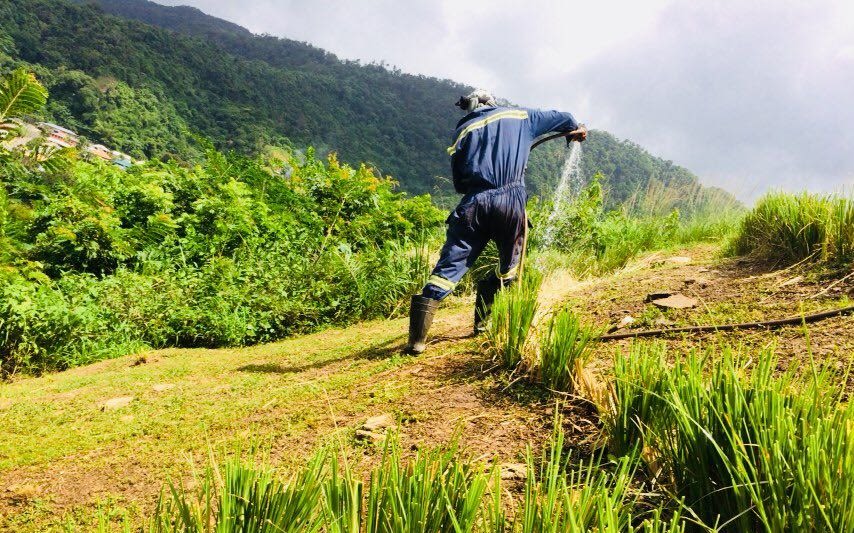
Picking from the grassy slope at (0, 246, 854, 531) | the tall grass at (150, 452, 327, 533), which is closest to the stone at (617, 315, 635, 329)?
the grassy slope at (0, 246, 854, 531)

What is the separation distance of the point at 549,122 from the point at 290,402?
2808mm

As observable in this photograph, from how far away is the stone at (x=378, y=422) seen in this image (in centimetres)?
234

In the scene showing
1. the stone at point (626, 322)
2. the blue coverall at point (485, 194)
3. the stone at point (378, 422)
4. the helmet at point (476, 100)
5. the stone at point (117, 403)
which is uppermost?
the helmet at point (476, 100)

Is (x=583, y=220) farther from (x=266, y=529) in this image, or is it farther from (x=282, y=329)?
(x=266, y=529)

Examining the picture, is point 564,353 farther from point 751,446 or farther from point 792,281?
point 792,281

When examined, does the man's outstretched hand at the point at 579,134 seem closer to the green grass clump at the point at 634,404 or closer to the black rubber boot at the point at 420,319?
the black rubber boot at the point at 420,319

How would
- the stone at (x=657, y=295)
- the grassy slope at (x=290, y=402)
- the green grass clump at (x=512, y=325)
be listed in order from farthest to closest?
the stone at (x=657, y=295) → the green grass clump at (x=512, y=325) → the grassy slope at (x=290, y=402)

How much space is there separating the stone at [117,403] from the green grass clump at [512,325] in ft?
7.59

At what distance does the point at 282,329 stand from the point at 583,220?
460 cm

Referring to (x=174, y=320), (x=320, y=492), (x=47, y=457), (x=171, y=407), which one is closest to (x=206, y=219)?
(x=174, y=320)

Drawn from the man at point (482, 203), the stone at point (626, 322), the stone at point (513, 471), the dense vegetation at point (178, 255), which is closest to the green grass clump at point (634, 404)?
the stone at point (513, 471)

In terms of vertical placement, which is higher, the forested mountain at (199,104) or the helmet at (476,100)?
the forested mountain at (199,104)

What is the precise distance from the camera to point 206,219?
24.0 feet

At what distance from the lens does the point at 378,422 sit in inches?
93.8
